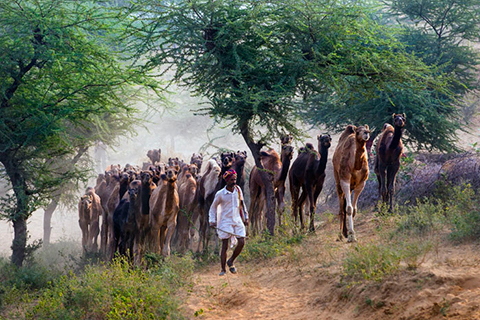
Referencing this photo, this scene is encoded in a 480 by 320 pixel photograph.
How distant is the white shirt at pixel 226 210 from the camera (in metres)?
9.52

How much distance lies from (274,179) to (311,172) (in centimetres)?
122

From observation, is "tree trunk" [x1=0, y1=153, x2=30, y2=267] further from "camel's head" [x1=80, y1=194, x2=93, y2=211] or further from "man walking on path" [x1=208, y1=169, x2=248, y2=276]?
"man walking on path" [x1=208, y1=169, x2=248, y2=276]

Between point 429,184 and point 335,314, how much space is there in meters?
8.28

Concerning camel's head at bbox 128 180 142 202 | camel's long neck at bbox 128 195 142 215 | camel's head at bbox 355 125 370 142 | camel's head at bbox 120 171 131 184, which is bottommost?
camel's long neck at bbox 128 195 142 215

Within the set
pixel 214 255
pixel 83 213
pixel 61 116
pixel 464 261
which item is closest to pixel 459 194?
pixel 464 261

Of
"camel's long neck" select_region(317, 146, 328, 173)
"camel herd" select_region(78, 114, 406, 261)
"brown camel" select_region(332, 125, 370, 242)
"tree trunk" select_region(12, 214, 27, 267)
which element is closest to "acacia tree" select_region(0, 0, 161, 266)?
"tree trunk" select_region(12, 214, 27, 267)

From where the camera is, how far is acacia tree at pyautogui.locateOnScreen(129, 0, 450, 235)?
11695 mm

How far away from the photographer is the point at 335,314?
23.7 feet

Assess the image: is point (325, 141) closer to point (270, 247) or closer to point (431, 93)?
point (270, 247)

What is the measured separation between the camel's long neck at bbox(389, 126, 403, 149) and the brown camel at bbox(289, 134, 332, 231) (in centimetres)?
198

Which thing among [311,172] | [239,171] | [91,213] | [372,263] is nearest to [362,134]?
[311,172]

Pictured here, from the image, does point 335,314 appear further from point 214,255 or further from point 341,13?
point 341,13

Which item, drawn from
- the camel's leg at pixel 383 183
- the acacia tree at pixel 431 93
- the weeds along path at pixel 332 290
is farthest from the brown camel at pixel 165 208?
the acacia tree at pixel 431 93

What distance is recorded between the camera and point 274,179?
1290cm
